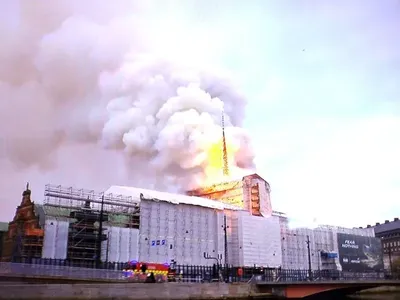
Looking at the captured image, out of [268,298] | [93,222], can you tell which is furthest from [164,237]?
[268,298]

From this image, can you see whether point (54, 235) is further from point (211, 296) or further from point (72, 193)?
point (211, 296)

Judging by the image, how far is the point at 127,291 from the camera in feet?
122

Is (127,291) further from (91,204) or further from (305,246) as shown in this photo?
(305,246)

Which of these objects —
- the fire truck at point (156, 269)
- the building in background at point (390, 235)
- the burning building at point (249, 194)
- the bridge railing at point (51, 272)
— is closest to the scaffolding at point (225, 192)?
the burning building at point (249, 194)

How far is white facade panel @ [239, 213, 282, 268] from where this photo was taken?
78562 mm

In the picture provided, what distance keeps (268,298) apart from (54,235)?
2734 cm

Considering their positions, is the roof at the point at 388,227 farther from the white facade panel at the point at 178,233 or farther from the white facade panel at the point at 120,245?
the white facade panel at the point at 120,245

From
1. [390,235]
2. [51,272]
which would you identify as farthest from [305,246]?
[390,235]

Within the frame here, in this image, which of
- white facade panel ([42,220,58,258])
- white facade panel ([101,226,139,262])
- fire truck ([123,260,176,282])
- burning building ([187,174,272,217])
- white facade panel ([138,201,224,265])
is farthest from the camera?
burning building ([187,174,272,217])

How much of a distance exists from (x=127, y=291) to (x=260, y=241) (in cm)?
4709

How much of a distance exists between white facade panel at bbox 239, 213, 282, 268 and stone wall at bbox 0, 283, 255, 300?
31.4m

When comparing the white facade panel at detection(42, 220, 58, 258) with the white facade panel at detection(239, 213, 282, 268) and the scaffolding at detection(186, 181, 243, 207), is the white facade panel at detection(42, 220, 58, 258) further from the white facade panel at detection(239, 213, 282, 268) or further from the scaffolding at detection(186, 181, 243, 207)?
the scaffolding at detection(186, 181, 243, 207)

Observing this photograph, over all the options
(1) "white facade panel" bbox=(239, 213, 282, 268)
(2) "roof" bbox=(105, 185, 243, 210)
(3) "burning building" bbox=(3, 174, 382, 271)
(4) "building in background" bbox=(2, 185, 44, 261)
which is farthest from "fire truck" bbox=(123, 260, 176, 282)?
(1) "white facade panel" bbox=(239, 213, 282, 268)

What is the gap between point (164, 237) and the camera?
68250 mm
